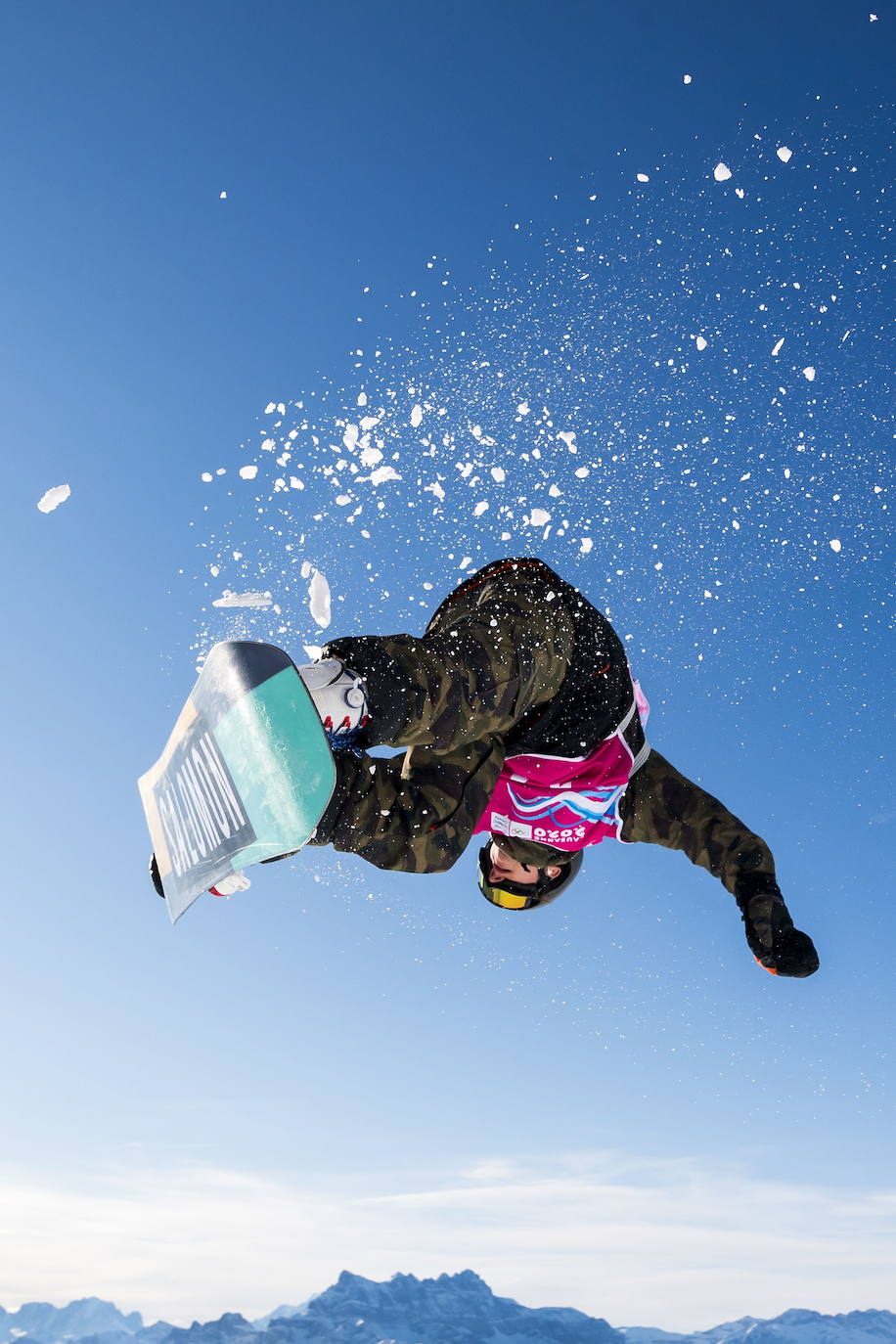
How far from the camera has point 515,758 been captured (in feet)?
13.8

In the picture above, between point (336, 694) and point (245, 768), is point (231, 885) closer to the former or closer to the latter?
point (245, 768)

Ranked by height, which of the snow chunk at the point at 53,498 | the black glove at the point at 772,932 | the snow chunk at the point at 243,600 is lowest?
the black glove at the point at 772,932

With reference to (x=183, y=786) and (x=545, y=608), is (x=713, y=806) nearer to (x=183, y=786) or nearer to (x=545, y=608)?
(x=545, y=608)

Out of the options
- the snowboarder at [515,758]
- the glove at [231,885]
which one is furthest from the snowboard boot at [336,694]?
the glove at [231,885]

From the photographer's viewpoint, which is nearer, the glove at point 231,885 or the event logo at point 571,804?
the glove at point 231,885

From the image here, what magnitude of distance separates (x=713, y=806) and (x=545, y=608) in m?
1.79

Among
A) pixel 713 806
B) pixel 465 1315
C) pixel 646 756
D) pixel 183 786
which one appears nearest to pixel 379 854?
pixel 183 786

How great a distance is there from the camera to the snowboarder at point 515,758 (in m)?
2.91

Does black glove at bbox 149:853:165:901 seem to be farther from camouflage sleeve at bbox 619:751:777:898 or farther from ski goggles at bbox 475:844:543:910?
camouflage sleeve at bbox 619:751:777:898

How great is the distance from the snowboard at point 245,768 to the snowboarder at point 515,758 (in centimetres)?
12

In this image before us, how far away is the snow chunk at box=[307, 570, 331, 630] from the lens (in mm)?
3814

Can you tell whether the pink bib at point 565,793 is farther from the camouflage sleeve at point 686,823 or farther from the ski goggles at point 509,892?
the ski goggles at point 509,892

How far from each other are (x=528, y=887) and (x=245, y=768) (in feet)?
7.58

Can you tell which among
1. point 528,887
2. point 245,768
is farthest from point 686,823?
point 245,768
